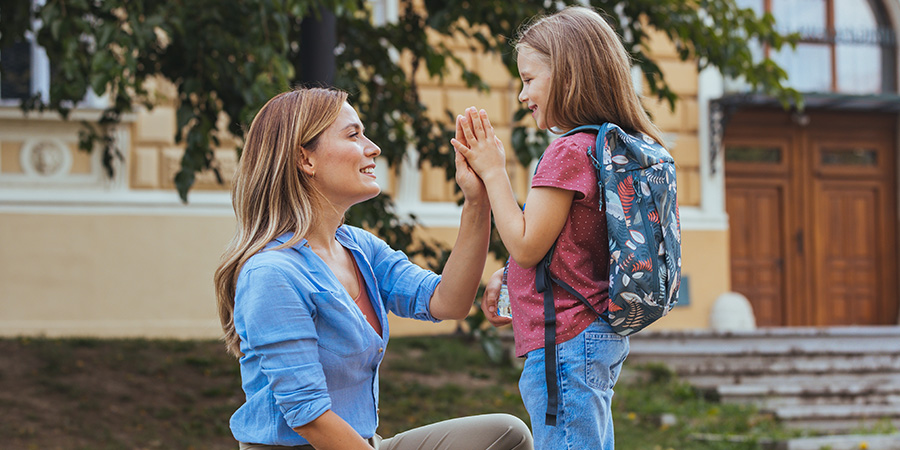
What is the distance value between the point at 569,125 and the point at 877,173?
10876 mm

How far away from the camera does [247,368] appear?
2.15 meters

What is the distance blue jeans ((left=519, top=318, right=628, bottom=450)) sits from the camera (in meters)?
2.06

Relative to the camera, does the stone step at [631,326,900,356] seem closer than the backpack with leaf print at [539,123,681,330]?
No

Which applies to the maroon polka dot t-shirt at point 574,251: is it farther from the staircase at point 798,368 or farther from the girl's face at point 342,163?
the staircase at point 798,368

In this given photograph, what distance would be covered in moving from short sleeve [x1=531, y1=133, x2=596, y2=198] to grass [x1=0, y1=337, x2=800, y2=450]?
415 cm

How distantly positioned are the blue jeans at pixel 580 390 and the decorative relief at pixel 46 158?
7.81 meters

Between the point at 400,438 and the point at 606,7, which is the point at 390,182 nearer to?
the point at 606,7

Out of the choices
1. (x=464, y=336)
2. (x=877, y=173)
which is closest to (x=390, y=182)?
(x=464, y=336)

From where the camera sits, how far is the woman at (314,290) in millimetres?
1989

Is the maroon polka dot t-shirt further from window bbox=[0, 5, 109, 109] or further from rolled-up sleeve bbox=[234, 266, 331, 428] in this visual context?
window bbox=[0, 5, 109, 109]

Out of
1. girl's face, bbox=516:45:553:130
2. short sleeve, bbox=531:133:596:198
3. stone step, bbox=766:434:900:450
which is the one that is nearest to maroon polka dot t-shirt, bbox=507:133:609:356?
short sleeve, bbox=531:133:596:198

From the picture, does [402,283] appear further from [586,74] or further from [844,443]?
[844,443]

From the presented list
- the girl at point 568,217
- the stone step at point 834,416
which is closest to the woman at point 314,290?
the girl at point 568,217

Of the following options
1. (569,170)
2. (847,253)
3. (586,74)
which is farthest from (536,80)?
(847,253)
